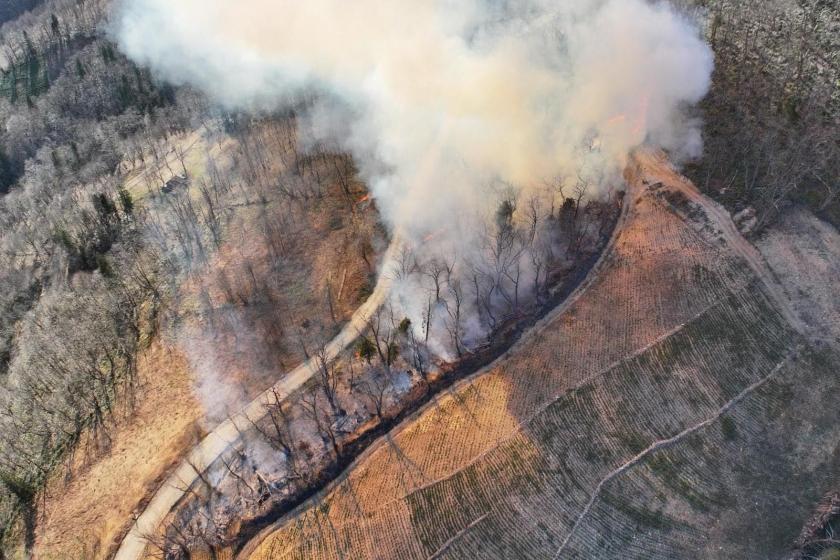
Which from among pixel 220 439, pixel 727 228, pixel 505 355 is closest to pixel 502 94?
pixel 727 228

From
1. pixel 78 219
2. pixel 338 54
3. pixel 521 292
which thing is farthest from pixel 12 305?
pixel 521 292

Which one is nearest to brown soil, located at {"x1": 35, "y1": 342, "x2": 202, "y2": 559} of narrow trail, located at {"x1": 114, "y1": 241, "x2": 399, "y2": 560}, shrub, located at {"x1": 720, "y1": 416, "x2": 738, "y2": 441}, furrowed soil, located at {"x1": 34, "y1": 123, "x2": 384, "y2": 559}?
furrowed soil, located at {"x1": 34, "y1": 123, "x2": 384, "y2": 559}

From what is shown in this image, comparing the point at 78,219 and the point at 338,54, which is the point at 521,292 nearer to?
the point at 338,54

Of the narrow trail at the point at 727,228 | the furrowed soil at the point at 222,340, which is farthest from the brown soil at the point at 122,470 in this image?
the narrow trail at the point at 727,228

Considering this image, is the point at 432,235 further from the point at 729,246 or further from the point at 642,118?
the point at 729,246

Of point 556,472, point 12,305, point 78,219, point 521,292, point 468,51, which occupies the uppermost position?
point 78,219

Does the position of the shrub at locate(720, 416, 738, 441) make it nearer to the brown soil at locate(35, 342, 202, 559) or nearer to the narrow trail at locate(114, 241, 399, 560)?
the narrow trail at locate(114, 241, 399, 560)
